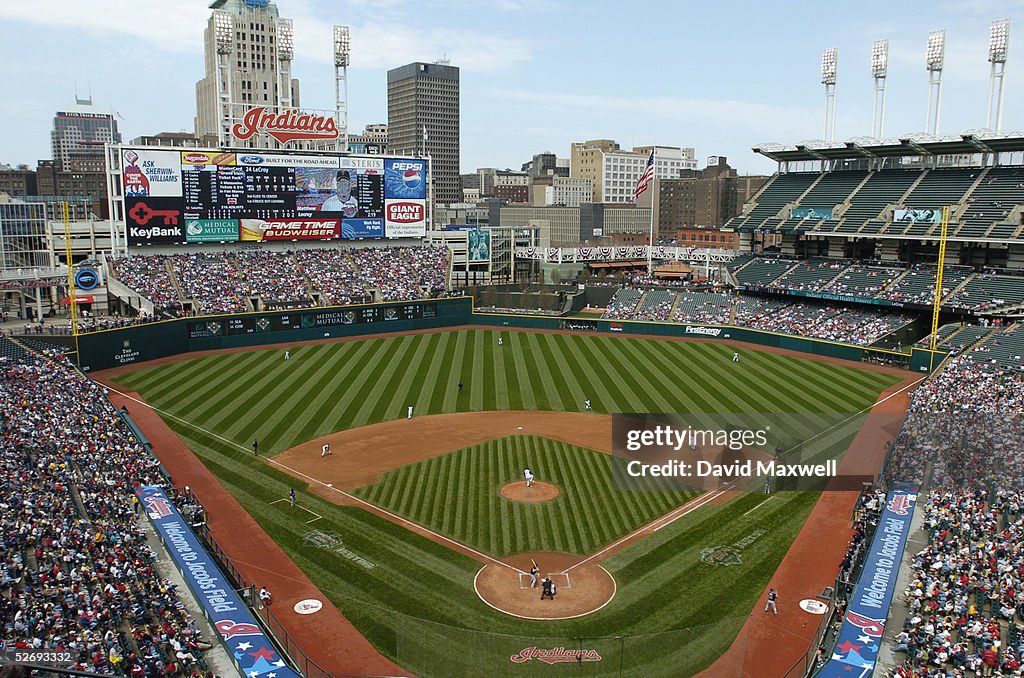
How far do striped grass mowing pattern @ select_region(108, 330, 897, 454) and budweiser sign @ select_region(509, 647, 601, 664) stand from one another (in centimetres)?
1803

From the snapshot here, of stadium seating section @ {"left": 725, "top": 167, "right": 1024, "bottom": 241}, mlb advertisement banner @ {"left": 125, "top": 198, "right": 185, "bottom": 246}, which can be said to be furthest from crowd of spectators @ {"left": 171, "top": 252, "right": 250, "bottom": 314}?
stadium seating section @ {"left": 725, "top": 167, "right": 1024, "bottom": 241}

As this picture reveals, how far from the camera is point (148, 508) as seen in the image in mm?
23828

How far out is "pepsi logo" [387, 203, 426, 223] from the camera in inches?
2628

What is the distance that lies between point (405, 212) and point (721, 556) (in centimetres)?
5020

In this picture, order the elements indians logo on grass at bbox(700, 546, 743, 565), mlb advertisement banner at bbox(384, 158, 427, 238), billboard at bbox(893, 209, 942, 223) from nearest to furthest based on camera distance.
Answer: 1. indians logo on grass at bbox(700, 546, 743, 565)
2. billboard at bbox(893, 209, 942, 223)
3. mlb advertisement banner at bbox(384, 158, 427, 238)

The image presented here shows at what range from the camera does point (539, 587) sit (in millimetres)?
20984

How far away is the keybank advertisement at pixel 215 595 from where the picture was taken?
16672 mm

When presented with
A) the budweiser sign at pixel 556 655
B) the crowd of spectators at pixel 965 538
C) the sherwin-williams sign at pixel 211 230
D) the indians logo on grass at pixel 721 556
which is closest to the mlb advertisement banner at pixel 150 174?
the sherwin-williams sign at pixel 211 230

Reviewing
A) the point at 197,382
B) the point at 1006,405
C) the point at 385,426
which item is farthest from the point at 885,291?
the point at 197,382

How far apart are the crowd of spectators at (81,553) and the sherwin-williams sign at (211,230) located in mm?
30694

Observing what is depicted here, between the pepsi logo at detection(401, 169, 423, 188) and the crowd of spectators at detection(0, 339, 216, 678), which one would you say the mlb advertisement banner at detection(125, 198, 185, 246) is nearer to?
the pepsi logo at detection(401, 169, 423, 188)

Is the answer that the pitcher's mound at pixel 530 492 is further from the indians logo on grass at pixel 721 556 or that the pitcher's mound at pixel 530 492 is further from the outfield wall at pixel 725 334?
the outfield wall at pixel 725 334

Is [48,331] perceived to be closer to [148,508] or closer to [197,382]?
[197,382]

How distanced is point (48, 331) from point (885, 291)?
52.9 m
